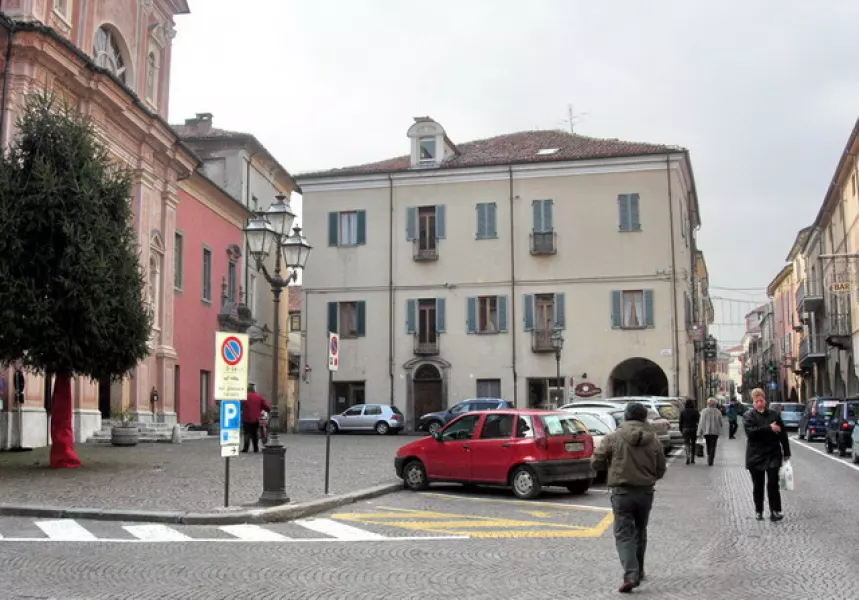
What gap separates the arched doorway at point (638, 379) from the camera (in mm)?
40594

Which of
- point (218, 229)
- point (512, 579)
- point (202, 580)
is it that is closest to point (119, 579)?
point (202, 580)

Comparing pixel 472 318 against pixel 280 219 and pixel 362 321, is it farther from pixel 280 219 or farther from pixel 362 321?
pixel 280 219

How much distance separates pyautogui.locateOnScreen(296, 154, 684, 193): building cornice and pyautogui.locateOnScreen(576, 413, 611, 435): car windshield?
925 inches

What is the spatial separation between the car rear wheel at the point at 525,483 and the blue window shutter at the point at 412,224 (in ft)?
92.3

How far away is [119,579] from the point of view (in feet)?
26.9

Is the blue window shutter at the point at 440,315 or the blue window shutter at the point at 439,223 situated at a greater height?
the blue window shutter at the point at 439,223

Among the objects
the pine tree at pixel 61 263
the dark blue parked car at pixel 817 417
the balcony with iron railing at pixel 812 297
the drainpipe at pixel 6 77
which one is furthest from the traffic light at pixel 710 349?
the pine tree at pixel 61 263

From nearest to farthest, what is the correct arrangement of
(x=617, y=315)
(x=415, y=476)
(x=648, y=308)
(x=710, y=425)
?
(x=415, y=476) < (x=710, y=425) < (x=648, y=308) < (x=617, y=315)

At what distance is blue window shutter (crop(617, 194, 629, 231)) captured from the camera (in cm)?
4012

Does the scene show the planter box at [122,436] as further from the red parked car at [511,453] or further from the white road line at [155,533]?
the white road line at [155,533]

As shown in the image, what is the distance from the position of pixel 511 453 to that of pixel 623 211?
1063 inches

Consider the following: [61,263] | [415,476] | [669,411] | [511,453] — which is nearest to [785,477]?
[511,453]

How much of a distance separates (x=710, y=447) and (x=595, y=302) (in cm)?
1842

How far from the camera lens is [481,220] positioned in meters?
41.8
